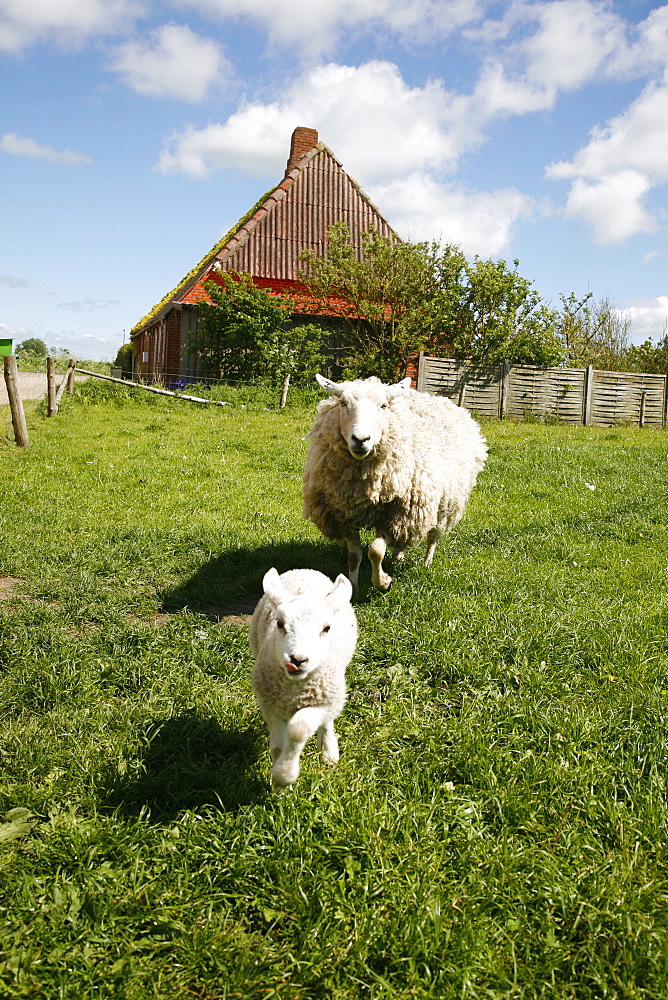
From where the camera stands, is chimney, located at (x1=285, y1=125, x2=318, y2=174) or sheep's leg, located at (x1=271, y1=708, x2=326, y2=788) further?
chimney, located at (x1=285, y1=125, x2=318, y2=174)

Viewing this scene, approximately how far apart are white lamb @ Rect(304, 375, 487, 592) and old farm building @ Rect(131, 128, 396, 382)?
16.1 meters

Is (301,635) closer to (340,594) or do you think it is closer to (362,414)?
(340,594)

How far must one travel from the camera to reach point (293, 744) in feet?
8.77

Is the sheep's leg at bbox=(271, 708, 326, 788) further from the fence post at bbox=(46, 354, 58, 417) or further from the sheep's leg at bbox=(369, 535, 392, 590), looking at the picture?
the fence post at bbox=(46, 354, 58, 417)

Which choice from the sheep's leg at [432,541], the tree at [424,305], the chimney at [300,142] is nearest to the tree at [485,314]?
the tree at [424,305]

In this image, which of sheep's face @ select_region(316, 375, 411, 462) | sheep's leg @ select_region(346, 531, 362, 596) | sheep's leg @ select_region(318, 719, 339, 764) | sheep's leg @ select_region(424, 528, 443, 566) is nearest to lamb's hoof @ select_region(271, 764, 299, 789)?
sheep's leg @ select_region(318, 719, 339, 764)

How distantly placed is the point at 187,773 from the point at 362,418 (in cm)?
280

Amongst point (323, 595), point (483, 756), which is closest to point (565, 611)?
point (483, 756)

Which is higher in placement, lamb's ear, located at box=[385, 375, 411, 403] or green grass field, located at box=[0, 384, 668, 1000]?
lamb's ear, located at box=[385, 375, 411, 403]

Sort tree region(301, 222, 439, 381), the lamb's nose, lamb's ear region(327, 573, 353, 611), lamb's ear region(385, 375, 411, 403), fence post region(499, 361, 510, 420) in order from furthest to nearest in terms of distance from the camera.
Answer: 1. tree region(301, 222, 439, 381)
2. fence post region(499, 361, 510, 420)
3. lamb's ear region(385, 375, 411, 403)
4. lamb's ear region(327, 573, 353, 611)
5. the lamb's nose

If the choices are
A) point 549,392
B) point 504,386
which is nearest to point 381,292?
point 504,386

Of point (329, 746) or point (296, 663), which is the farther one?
point (329, 746)

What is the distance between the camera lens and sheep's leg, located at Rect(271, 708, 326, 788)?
2631 mm

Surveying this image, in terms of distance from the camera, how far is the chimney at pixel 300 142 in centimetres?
2470
